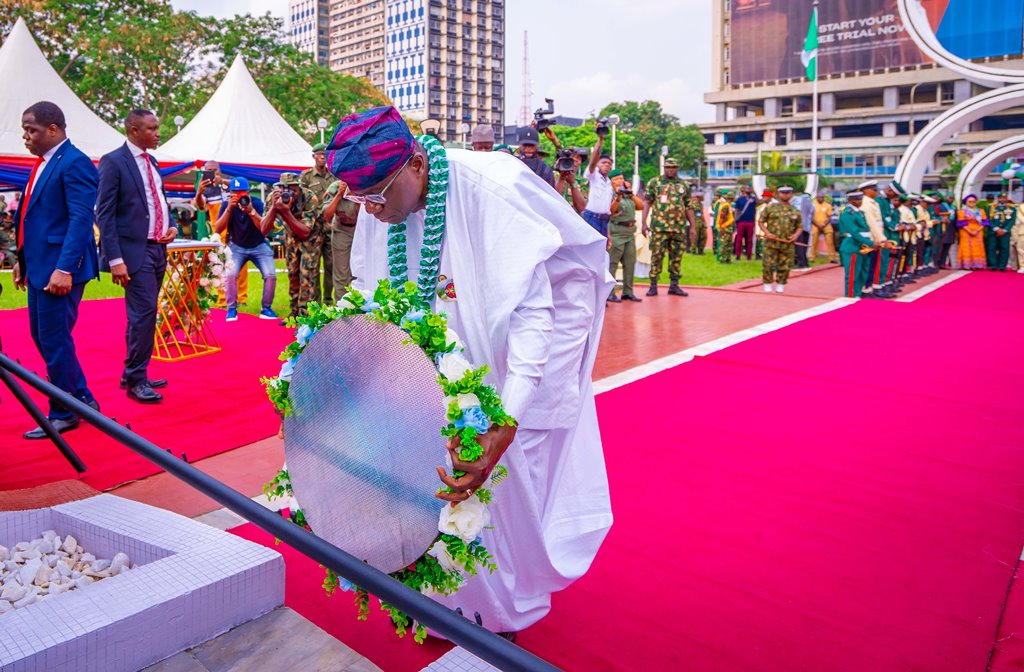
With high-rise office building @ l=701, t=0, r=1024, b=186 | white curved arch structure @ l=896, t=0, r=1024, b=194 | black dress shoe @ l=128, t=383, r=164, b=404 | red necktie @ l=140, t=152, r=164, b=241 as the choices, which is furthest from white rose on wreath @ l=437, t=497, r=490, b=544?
high-rise office building @ l=701, t=0, r=1024, b=186

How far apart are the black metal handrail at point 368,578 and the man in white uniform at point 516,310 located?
1.03 ft

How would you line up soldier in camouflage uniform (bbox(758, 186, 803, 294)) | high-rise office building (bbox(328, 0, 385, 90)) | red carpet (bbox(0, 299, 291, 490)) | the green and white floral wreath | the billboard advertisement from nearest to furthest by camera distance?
the green and white floral wreath
red carpet (bbox(0, 299, 291, 490))
soldier in camouflage uniform (bbox(758, 186, 803, 294))
the billboard advertisement
high-rise office building (bbox(328, 0, 385, 90))

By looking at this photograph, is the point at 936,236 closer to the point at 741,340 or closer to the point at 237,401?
→ the point at 741,340

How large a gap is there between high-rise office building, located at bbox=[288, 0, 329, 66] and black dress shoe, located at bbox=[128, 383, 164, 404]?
137784 millimetres

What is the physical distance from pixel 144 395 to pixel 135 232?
44.3 inches

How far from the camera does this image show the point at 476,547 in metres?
1.96

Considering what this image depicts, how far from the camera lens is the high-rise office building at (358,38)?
120 m

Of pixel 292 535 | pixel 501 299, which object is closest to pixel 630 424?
pixel 501 299

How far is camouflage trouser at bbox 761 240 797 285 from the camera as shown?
518 inches

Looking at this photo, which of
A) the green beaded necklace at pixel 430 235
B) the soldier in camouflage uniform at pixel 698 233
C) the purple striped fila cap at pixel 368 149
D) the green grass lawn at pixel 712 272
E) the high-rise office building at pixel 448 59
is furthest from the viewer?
the high-rise office building at pixel 448 59

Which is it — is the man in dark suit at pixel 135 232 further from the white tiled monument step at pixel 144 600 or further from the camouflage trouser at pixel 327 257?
the camouflage trouser at pixel 327 257

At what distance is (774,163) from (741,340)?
3410 cm

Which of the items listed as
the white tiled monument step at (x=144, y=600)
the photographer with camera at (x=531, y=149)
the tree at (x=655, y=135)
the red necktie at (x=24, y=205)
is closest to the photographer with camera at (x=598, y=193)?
the photographer with camera at (x=531, y=149)

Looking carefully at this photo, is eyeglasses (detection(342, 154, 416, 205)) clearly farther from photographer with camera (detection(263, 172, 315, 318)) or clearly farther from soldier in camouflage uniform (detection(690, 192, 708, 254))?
soldier in camouflage uniform (detection(690, 192, 708, 254))
